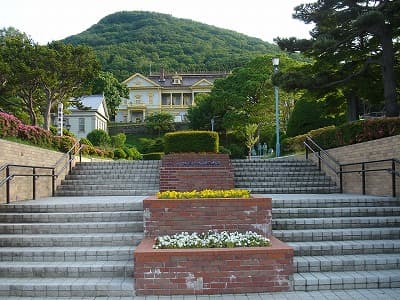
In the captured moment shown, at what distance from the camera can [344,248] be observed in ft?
22.3

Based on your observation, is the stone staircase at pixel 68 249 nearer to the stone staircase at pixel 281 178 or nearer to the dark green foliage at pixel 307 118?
the stone staircase at pixel 281 178

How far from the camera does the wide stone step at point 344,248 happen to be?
22.1 ft

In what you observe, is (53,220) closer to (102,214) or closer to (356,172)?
(102,214)

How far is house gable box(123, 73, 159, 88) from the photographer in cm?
7031

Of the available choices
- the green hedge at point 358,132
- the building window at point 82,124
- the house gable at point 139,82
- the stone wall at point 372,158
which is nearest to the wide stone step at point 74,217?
the stone wall at point 372,158

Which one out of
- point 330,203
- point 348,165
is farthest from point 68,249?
point 348,165

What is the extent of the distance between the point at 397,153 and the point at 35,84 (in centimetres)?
1831

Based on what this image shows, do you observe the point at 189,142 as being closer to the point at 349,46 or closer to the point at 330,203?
the point at 349,46

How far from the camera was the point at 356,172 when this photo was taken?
11430 millimetres

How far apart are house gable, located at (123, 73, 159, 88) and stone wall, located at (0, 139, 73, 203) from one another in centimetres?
5900

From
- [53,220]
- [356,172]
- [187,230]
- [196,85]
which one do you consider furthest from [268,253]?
[196,85]

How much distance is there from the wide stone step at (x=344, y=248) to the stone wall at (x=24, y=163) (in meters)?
6.34

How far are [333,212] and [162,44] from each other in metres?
98.4

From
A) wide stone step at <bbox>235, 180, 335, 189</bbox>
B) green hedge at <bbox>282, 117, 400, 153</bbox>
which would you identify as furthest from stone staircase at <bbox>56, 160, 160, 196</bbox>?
green hedge at <bbox>282, 117, 400, 153</bbox>
